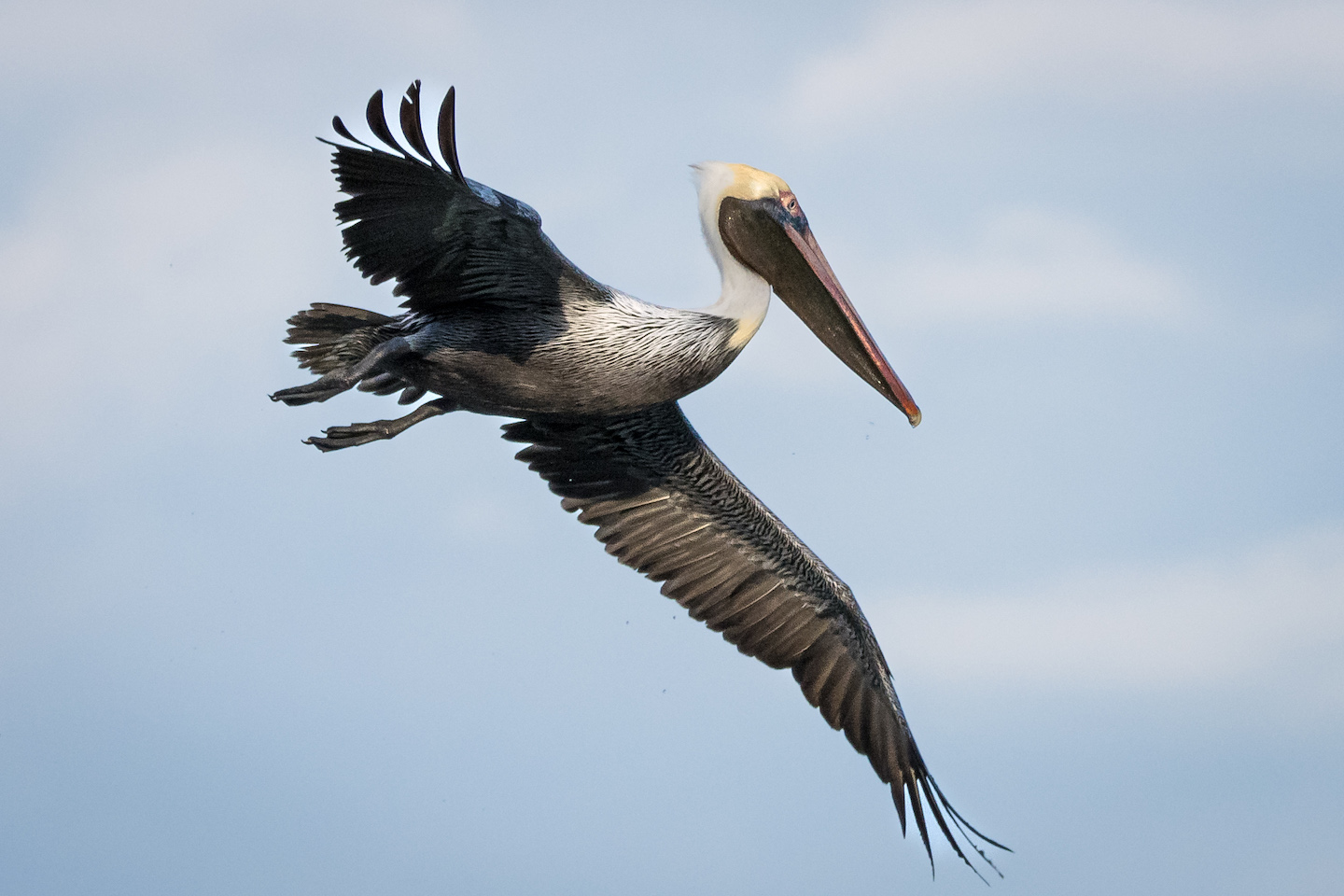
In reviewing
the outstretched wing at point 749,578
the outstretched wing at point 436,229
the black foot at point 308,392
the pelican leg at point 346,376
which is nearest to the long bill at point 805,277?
the outstretched wing at point 436,229

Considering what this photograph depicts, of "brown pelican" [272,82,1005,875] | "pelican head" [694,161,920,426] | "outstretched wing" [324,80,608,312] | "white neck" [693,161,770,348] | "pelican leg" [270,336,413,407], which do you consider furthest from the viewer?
"pelican head" [694,161,920,426]

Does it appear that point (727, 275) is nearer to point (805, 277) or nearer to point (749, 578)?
point (805, 277)

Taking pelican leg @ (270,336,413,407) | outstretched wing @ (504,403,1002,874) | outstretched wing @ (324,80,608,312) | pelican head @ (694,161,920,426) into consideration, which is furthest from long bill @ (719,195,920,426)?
pelican leg @ (270,336,413,407)

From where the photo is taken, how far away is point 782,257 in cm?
925

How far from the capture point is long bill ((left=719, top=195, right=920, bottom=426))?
921 centimetres

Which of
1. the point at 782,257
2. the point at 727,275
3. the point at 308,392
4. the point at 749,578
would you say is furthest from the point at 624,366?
the point at 749,578

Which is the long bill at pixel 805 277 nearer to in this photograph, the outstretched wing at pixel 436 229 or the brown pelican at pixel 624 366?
the brown pelican at pixel 624 366

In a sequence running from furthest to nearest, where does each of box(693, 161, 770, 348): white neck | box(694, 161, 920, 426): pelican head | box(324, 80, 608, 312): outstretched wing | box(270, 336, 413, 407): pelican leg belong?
box(694, 161, 920, 426): pelican head, box(693, 161, 770, 348): white neck, box(270, 336, 413, 407): pelican leg, box(324, 80, 608, 312): outstretched wing

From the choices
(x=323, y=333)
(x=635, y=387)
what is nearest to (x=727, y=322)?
(x=635, y=387)

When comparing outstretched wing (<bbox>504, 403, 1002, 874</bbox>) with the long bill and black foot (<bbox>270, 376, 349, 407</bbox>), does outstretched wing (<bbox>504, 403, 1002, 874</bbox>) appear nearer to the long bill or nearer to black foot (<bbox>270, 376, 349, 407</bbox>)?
the long bill

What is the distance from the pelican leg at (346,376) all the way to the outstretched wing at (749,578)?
191cm

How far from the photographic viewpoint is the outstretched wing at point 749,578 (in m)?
10.5

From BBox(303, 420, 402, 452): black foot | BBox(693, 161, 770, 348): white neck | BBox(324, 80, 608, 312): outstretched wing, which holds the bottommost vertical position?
BBox(303, 420, 402, 452): black foot

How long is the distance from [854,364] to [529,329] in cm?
199
